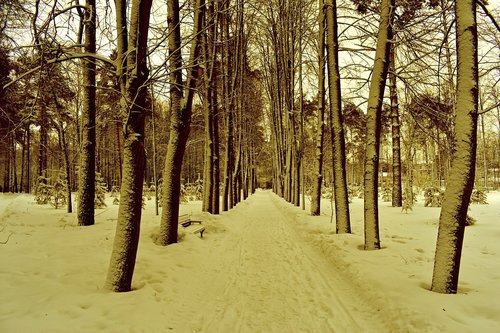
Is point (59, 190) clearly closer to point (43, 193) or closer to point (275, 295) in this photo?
point (43, 193)

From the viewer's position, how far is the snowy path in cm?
377

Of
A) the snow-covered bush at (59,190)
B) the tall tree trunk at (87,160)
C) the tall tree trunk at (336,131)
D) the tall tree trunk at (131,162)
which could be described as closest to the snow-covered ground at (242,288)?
the tall tree trunk at (131,162)

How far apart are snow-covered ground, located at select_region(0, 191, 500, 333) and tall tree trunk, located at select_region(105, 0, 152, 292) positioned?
0.41m

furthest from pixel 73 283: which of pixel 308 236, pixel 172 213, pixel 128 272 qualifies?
pixel 308 236

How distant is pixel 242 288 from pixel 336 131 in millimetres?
5958

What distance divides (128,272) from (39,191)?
15.9m

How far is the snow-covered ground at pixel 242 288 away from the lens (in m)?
3.53

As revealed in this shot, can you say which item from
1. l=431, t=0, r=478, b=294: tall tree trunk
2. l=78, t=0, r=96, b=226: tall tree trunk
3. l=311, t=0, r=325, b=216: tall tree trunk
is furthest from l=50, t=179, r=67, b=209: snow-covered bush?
Answer: l=431, t=0, r=478, b=294: tall tree trunk

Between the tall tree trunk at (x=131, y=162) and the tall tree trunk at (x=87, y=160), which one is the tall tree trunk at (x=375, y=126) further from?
the tall tree trunk at (x=87, y=160)

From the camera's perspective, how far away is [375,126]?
Answer: 6965 millimetres

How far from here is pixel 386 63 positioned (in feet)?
22.3

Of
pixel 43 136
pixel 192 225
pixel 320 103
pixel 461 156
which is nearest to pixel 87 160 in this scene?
pixel 192 225

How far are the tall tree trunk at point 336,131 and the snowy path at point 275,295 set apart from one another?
1.63 m

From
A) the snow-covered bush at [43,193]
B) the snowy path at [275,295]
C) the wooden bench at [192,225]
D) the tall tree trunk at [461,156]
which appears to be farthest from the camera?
the snow-covered bush at [43,193]
